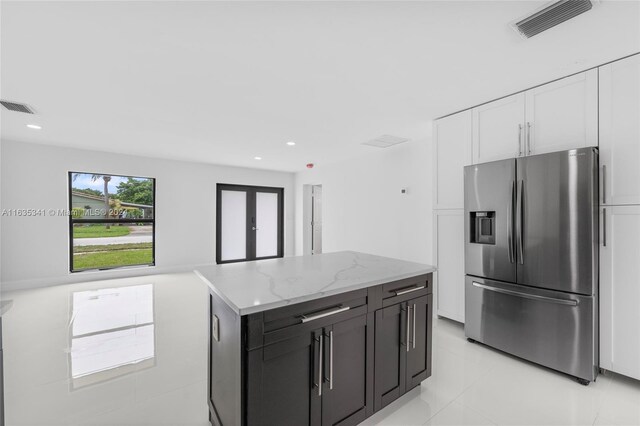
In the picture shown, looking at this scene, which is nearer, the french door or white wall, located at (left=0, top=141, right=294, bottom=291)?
white wall, located at (left=0, top=141, right=294, bottom=291)

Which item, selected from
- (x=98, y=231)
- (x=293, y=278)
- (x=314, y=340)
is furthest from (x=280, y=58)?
→ (x=98, y=231)

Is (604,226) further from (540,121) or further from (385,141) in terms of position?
(385,141)

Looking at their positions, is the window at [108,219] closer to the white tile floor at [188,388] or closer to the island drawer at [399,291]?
the white tile floor at [188,388]

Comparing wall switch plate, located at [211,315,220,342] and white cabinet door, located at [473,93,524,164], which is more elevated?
white cabinet door, located at [473,93,524,164]

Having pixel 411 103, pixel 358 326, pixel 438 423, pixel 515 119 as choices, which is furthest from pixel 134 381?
pixel 515 119

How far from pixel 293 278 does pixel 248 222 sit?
5777 millimetres

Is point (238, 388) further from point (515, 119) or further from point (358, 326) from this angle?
point (515, 119)

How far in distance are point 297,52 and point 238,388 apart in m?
2.20

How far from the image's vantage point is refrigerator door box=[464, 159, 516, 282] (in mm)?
2551

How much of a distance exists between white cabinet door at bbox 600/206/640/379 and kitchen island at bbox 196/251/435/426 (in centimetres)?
148

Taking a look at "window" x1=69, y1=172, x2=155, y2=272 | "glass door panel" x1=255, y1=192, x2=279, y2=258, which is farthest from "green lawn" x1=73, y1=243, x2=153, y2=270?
"glass door panel" x1=255, y1=192, x2=279, y2=258

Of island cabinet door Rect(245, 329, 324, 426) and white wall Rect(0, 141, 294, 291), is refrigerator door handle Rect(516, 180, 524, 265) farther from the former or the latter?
white wall Rect(0, 141, 294, 291)

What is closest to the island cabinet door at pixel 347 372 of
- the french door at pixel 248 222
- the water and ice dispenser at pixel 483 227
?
the water and ice dispenser at pixel 483 227

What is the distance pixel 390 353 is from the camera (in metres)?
1.81
